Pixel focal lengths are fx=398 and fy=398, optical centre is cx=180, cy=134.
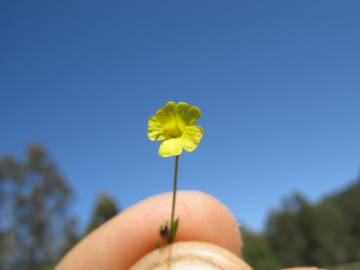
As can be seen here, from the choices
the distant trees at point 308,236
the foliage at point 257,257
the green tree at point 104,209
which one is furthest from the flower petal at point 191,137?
the distant trees at point 308,236

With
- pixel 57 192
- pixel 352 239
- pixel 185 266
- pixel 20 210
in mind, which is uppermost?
pixel 352 239

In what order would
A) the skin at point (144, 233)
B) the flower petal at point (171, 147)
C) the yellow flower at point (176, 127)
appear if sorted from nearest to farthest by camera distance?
1. the flower petal at point (171, 147)
2. the yellow flower at point (176, 127)
3. the skin at point (144, 233)

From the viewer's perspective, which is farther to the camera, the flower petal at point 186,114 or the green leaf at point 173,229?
the green leaf at point 173,229

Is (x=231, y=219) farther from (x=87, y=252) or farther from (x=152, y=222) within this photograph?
(x=87, y=252)

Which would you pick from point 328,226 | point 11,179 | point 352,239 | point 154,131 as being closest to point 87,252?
point 154,131

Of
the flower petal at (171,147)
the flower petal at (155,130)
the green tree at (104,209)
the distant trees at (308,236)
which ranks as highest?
the distant trees at (308,236)

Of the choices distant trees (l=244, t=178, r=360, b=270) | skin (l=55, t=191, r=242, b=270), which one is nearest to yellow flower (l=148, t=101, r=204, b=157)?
skin (l=55, t=191, r=242, b=270)

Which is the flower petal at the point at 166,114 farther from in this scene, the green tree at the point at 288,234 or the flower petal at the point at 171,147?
the green tree at the point at 288,234

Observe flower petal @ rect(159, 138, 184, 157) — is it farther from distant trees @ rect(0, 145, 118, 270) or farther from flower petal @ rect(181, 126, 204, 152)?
distant trees @ rect(0, 145, 118, 270)
